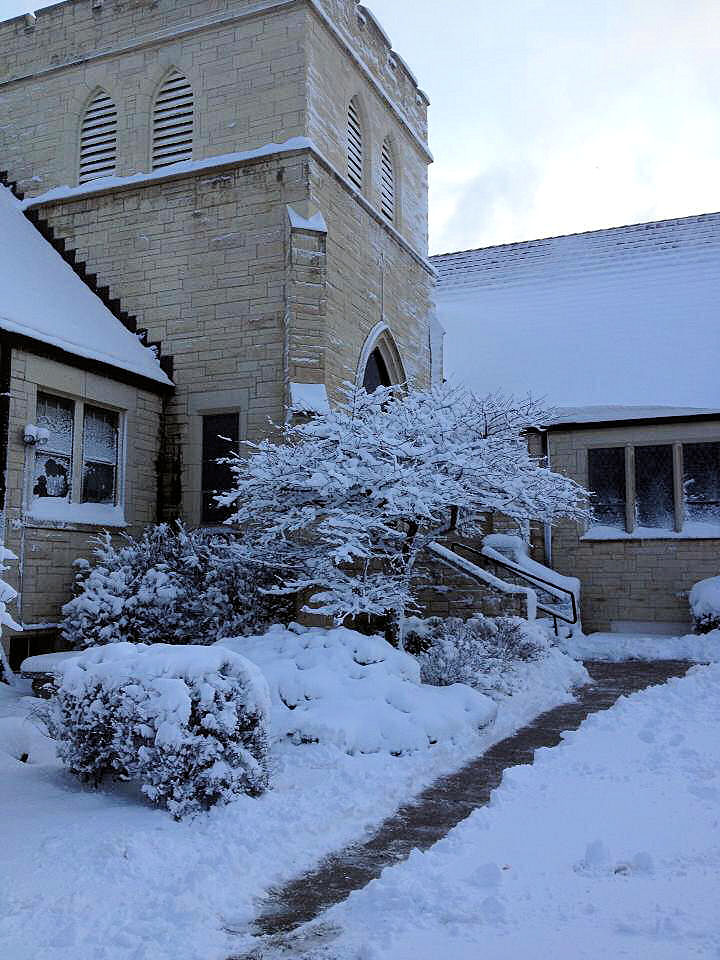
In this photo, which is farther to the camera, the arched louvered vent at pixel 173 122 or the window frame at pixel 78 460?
the arched louvered vent at pixel 173 122

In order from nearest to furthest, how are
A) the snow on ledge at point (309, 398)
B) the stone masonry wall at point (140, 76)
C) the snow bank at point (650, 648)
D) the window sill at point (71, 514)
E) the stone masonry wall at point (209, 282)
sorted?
1. the window sill at point (71, 514)
2. the snow on ledge at point (309, 398)
3. the stone masonry wall at point (209, 282)
4. the snow bank at point (650, 648)
5. the stone masonry wall at point (140, 76)

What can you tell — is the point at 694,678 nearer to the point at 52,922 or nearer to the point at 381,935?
the point at 381,935

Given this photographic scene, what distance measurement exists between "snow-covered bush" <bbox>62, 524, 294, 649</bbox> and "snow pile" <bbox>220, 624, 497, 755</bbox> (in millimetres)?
1821

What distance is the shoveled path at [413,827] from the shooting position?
398cm

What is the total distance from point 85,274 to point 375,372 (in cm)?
522

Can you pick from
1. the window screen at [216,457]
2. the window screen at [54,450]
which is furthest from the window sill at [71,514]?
the window screen at [216,457]

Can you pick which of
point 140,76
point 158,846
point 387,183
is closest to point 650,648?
point 387,183

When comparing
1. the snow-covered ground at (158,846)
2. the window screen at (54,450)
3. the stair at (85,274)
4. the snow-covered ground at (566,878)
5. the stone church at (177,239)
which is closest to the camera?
the snow-covered ground at (566,878)

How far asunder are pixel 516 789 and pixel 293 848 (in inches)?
67.6

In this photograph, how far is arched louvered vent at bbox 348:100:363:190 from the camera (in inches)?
594

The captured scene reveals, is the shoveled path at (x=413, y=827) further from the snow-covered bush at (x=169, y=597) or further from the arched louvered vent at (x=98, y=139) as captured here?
the arched louvered vent at (x=98, y=139)

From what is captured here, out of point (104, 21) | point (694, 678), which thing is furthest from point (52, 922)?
point (104, 21)

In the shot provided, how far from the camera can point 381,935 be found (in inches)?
138

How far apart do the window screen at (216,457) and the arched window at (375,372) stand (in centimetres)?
308
